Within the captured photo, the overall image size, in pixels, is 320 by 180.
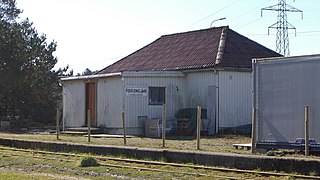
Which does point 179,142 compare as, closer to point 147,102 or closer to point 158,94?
point 147,102

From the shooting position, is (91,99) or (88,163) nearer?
(88,163)

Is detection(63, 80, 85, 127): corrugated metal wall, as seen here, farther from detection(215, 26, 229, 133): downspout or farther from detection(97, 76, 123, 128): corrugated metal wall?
detection(215, 26, 229, 133): downspout

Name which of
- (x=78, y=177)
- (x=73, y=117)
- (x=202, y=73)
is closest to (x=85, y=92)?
(x=73, y=117)

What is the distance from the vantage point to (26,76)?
147 ft

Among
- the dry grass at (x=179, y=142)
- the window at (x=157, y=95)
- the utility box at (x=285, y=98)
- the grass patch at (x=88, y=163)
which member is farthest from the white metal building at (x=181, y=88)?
the grass patch at (x=88, y=163)

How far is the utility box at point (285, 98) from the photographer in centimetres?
1611

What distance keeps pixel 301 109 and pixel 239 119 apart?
13.1 meters

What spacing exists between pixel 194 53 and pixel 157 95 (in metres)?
3.73

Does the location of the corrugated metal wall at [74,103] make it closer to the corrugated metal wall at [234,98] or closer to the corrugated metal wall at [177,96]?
the corrugated metal wall at [177,96]

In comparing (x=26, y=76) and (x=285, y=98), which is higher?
(x=26, y=76)

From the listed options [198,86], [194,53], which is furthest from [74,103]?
[198,86]

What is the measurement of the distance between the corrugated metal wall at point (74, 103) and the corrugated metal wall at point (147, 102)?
4097 mm

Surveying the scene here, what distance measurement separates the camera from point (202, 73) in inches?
1177

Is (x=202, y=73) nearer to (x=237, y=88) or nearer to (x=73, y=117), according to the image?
(x=237, y=88)
